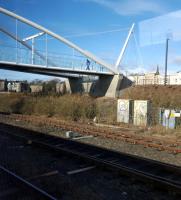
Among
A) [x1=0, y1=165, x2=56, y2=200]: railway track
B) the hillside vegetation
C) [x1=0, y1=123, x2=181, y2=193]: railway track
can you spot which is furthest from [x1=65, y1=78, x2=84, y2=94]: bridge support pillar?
[x1=0, y1=165, x2=56, y2=200]: railway track

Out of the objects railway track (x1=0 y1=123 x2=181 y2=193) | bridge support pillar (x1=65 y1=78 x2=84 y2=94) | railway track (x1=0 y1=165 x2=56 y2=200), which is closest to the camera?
railway track (x1=0 y1=165 x2=56 y2=200)

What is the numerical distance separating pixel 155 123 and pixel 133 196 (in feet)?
46.2

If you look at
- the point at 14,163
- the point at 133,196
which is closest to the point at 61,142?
the point at 14,163

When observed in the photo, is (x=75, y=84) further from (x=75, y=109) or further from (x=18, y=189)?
(x=18, y=189)

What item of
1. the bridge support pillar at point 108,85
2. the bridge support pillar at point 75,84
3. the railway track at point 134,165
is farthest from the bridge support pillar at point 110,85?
the railway track at point 134,165

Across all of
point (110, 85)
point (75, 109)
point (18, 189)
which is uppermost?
point (110, 85)

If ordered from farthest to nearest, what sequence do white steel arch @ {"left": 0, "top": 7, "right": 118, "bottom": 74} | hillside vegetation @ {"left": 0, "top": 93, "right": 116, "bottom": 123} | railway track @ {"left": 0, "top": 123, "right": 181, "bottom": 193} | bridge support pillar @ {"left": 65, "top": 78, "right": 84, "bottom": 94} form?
bridge support pillar @ {"left": 65, "top": 78, "right": 84, "bottom": 94}
white steel arch @ {"left": 0, "top": 7, "right": 118, "bottom": 74}
hillside vegetation @ {"left": 0, "top": 93, "right": 116, "bottom": 123}
railway track @ {"left": 0, "top": 123, "right": 181, "bottom": 193}

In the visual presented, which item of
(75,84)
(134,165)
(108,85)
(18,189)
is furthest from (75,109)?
(75,84)

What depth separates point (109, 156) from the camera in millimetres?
9680

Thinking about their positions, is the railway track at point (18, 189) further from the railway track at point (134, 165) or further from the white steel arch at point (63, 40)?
the white steel arch at point (63, 40)

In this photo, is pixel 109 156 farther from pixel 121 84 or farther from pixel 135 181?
pixel 121 84

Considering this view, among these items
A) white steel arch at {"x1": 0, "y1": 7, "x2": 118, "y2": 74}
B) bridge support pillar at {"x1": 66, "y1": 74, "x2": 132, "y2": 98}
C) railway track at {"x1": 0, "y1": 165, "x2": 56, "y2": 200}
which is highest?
white steel arch at {"x1": 0, "y1": 7, "x2": 118, "y2": 74}

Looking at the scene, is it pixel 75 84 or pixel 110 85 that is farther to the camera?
pixel 75 84

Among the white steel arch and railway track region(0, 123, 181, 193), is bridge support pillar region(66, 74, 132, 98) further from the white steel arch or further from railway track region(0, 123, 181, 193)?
railway track region(0, 123, 181, 193)
